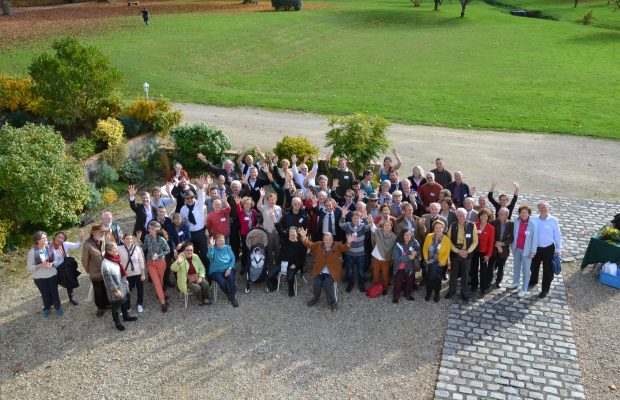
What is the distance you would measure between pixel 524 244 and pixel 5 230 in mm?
11668

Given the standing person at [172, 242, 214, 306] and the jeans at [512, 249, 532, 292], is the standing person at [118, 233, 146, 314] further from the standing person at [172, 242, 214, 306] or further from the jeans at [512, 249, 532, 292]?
the jeans at [512, 249, 532, 292]

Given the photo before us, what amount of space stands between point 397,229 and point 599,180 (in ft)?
31.0

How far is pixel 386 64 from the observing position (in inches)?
1323

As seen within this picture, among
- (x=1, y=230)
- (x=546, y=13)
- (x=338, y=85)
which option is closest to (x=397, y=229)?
(x=1, y=230)

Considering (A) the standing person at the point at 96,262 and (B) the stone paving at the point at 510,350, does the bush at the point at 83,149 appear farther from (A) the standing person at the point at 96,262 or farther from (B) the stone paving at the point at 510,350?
(B) the stone paving at the point at 510,350

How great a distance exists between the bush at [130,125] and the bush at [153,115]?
262 millimetres

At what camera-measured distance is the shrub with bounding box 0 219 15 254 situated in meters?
12.6

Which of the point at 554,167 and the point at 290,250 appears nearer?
the point at 290,250

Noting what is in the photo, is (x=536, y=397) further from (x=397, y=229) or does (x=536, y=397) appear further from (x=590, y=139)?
(x=590, y=139)

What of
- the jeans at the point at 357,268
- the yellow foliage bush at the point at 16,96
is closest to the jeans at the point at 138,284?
the jeans at the point at 357,268

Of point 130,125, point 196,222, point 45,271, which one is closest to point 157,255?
point 196,222

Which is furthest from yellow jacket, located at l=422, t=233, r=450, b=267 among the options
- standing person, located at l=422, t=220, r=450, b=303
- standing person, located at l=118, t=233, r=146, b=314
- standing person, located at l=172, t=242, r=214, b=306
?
standing person, located at l=118, t=233, r=146, b=314

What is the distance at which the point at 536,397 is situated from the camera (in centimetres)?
840

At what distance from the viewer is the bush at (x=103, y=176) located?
16078mm
